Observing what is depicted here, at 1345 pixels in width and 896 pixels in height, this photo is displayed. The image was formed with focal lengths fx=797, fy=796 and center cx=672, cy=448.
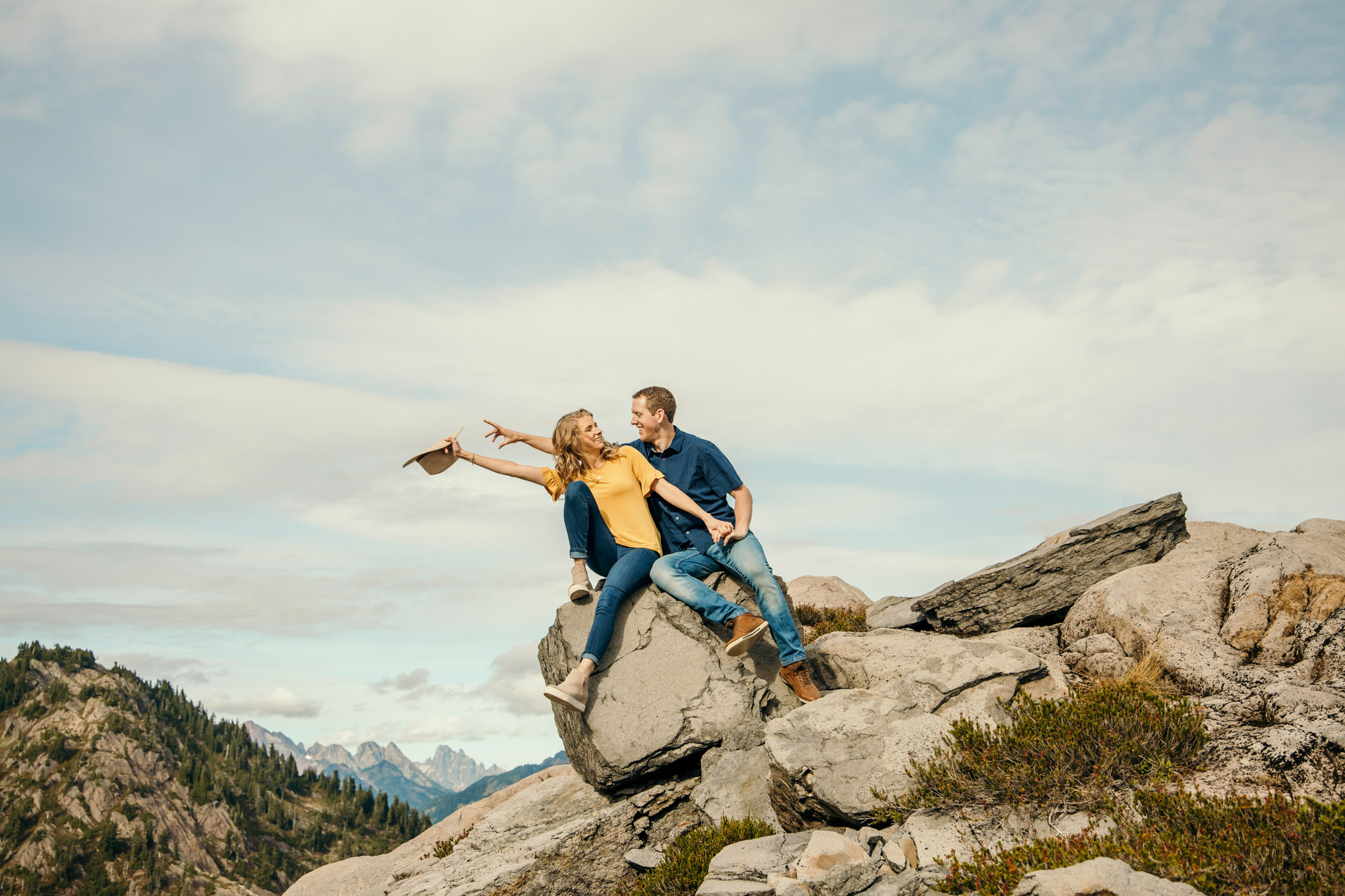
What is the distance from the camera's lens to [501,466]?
10602 mm

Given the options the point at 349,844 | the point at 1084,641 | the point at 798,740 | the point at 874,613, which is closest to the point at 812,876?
the point at 798,740

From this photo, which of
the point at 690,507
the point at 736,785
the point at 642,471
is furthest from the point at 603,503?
the point at 736,785

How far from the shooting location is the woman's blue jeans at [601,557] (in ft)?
32.0

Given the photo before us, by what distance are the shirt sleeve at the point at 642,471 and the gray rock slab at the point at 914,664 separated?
3681mm

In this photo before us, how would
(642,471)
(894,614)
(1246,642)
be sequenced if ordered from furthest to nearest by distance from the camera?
(894,614) → (642,471) → (1246,642)

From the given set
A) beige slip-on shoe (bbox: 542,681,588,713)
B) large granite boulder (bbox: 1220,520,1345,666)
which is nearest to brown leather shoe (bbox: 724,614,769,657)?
beige slip-on shoe (bbox: 542,681,588,713)

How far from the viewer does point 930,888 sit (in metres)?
6.27

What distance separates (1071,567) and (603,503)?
7591 mm

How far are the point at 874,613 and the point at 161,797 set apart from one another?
220767mm

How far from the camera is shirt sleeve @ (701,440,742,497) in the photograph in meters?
10.5

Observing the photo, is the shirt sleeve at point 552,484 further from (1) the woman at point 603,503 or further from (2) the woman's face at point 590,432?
(2) the woman's face at point 590,432

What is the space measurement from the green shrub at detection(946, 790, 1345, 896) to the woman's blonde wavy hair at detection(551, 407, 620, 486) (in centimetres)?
605

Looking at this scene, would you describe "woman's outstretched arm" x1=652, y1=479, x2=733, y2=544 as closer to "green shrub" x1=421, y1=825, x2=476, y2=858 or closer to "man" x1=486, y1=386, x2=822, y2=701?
"man" x1=486, y1=386, x2=822, y2=701

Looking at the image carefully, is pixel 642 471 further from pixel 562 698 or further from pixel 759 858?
pixel 759 858
